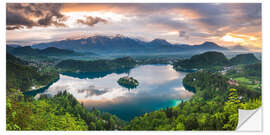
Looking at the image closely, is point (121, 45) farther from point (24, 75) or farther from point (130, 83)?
point (24, 75)

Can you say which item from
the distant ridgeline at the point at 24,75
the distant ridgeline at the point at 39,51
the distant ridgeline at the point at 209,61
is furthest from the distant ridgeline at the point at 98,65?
the distant ridgeline at the point at 209,61

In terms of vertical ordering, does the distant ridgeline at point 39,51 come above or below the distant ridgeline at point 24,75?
above

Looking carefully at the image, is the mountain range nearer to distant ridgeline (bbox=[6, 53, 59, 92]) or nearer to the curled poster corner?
distant ridgeline (bbox=[6, 53, 59, 92])

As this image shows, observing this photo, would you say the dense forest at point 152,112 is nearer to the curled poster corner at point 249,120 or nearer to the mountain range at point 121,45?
the curled poster corner at point 249,120

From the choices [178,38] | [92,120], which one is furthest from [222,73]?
[92,120]
